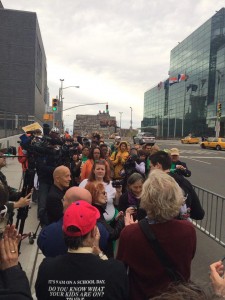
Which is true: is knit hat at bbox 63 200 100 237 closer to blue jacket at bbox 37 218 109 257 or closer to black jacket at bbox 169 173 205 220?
blue jacket at bbox 37 218 109 257

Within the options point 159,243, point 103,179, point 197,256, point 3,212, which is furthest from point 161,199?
point 197,256

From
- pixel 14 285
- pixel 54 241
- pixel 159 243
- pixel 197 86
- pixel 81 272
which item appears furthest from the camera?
pixel 197 86

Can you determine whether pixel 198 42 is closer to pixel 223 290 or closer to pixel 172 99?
pixel 172 99

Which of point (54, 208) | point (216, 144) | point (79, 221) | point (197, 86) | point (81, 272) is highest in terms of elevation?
point (197, 86)

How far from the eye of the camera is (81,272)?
1.92 m

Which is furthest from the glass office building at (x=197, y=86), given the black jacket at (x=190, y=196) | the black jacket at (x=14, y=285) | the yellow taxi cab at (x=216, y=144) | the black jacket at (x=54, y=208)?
the black jacket at (x=14, y=285)

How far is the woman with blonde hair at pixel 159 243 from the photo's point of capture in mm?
2297

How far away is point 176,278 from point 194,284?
103 centimetres

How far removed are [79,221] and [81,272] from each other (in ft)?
0.99

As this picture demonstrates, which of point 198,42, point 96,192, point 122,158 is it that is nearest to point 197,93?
point 198,42

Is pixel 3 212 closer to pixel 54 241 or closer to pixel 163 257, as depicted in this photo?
pixel 54 241

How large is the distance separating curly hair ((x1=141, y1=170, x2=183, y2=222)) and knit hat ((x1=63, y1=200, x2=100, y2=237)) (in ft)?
1.50

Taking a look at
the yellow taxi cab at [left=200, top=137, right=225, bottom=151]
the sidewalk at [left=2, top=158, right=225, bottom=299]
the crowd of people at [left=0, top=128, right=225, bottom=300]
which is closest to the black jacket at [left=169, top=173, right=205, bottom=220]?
the sidewalk at [left=2, top=158, right=225, bottom=299]

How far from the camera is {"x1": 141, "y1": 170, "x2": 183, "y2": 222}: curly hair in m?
2.38
